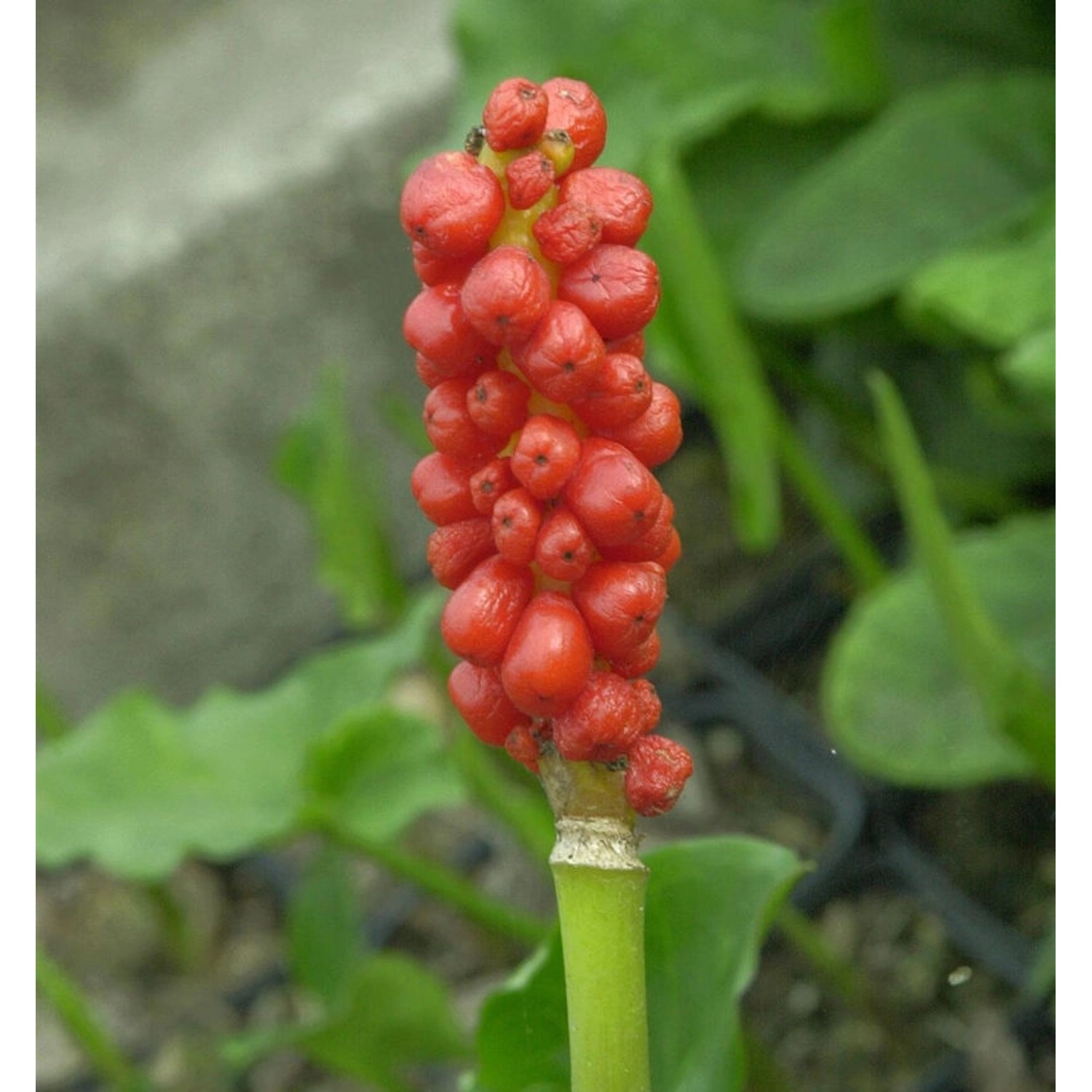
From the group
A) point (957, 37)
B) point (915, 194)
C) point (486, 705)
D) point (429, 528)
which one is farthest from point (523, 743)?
point (429, 528)

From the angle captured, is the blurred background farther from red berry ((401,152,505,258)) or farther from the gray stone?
red berry ((401,152,505,258))

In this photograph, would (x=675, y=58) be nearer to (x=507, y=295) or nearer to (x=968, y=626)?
(x=968, y=626)

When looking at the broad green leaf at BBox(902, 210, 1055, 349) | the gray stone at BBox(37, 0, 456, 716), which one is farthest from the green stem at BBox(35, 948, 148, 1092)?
the broad green leaf at BBox(902, 210, 1055, 349)

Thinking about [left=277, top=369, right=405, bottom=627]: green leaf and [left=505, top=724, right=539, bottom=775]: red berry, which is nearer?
[left=505, top=724, right=539, bottom=775]: red berry

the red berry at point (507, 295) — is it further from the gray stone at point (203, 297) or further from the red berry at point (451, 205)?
the gray stone at point (203, 297)

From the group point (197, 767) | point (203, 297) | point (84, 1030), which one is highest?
point (203, 297)

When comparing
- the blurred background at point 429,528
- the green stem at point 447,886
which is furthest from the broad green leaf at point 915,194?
the green stem at point 447,886
